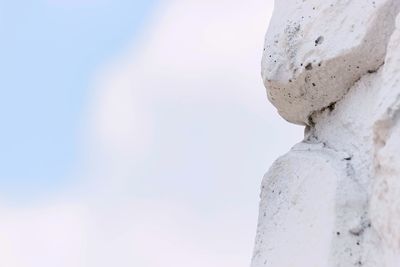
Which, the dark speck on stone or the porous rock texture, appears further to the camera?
the dark speck on stone

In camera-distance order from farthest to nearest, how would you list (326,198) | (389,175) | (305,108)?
(305,108) < (326,198) < (389,175)

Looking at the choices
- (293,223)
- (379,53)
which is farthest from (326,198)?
(379,53)

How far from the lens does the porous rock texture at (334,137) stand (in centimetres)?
98

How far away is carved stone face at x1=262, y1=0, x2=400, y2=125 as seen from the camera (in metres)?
1.06

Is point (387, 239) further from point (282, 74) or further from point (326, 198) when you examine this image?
point (282, 74)

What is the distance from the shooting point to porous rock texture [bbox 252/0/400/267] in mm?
980

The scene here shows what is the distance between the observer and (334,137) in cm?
113

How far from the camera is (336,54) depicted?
1.08 m

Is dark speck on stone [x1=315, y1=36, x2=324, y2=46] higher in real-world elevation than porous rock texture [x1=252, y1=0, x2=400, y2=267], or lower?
higher

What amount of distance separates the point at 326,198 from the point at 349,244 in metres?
0.06

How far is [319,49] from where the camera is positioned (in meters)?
1.10

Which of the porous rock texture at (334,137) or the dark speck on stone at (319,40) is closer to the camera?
the porous rock texture at (334,137)

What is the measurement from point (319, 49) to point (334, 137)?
0.34ft

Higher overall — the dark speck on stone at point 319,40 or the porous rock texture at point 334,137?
the dark speck on stone at point 319,40
